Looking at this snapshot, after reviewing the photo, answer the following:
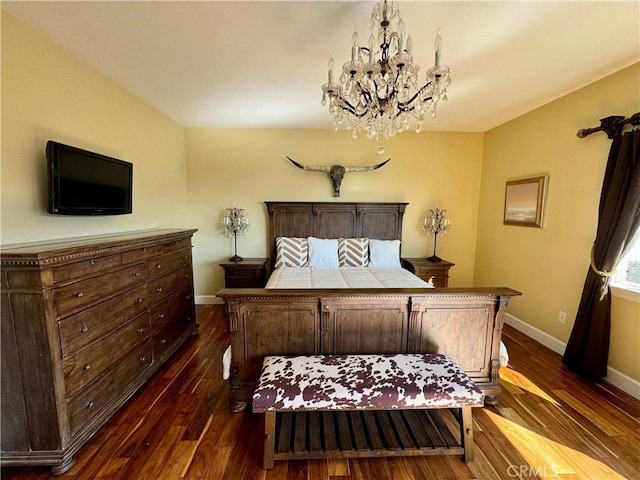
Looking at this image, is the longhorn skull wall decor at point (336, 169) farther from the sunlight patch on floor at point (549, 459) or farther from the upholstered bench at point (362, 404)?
the sunlight patch on floor at point (549, 459)

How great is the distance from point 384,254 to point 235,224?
2123mm

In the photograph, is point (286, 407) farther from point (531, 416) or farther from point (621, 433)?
point (621, 433)

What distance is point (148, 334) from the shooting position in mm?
2197

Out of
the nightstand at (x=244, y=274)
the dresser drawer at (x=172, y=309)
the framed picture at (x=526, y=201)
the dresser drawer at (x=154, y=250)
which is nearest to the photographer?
the dresser drawer at (x=154, y=250)

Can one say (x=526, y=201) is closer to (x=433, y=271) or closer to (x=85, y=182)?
(x=433, y=271)

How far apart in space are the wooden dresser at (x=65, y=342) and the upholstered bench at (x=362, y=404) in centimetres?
106

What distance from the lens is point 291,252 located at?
11.8 feet

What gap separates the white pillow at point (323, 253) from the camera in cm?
356

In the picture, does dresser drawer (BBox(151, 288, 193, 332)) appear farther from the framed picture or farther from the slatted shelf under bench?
the framed picture

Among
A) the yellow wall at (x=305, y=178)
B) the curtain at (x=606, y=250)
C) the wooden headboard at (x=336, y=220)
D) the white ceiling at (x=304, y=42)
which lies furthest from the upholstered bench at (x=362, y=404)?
the yellow wall at (x=305, y=178)

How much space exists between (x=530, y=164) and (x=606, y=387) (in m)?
2.26

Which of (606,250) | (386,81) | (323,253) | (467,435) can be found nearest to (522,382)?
(467,435)

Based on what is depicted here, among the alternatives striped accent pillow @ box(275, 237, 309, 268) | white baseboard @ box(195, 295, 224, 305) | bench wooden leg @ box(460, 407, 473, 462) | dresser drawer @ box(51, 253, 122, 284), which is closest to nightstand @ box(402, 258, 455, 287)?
striped accent pillow @ box(275, 237, 309, 268)

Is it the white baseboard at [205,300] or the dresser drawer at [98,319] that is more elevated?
the dresser drawer at [98,319]
